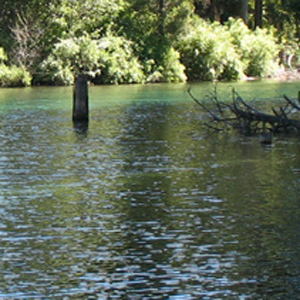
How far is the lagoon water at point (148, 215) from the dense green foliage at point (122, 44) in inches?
1116

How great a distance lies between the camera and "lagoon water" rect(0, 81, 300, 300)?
1042 centimetres

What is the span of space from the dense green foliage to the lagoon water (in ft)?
93.0

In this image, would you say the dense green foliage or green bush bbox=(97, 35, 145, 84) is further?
green bush bbox=(97, 35, 145, 84)

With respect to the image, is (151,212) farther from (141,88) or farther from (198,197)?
(141,88)

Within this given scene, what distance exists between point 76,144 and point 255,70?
41576 millimetres

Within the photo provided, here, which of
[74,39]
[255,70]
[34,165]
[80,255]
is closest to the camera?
[80,255]

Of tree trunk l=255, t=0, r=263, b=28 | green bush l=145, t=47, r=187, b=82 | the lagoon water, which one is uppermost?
tree trunk l=255, t=0, r=263, b=28

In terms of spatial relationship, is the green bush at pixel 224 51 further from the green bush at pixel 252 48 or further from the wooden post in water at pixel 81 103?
the wooden post in water at pixel 81 103

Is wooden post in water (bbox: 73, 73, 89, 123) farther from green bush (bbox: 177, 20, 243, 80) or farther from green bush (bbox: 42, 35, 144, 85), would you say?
green bush (bbox: 177, 20, 243, 80)

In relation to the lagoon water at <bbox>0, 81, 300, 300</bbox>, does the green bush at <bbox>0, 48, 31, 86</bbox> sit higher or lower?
higher

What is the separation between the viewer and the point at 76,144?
76.5 ft

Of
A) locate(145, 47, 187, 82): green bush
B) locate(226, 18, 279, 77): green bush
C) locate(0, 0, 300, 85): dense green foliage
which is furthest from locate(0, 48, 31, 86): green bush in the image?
locate(226, 18, 279, 77): green bush

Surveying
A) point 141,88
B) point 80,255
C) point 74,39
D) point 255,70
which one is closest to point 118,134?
point 80,255

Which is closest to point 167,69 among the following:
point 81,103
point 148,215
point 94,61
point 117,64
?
point 117,64
